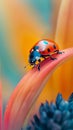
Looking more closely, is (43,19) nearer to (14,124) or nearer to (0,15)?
(0,15)

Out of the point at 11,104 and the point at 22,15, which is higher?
the point at 22,15

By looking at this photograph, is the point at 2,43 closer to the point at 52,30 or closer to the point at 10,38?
the point at 10,38

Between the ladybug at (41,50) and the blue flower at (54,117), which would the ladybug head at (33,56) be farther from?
the blue flower at (54,117)

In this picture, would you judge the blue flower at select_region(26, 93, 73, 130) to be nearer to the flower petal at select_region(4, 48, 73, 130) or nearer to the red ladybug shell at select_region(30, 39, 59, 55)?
the flower petal at select_region(4, 48, 73, 130)

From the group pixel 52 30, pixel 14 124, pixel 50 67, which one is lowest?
pixel 14 124

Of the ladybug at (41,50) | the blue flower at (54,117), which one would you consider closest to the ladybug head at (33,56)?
the ladybug at (41,50)

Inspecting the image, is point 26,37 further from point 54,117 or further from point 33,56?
point 54,117

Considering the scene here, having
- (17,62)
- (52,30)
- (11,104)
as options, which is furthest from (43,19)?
(11,104)

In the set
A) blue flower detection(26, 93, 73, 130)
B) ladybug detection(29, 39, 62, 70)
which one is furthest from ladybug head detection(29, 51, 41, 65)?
blue flower detection(26, 93, 73, 130)
